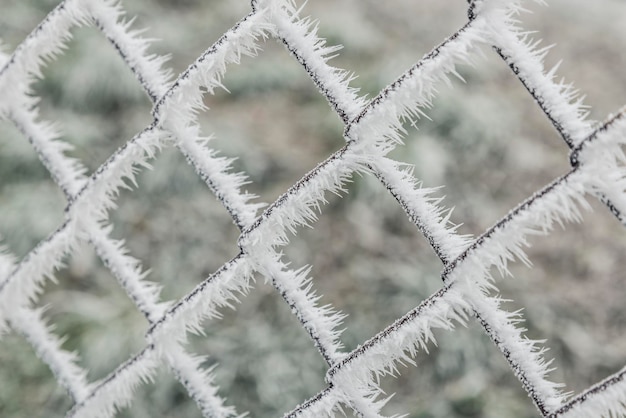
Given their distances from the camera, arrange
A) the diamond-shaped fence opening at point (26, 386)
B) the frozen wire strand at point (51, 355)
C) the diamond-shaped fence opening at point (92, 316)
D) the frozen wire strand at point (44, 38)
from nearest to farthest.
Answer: the frozen wire strand at point (44, 38) → the frozen wire strand at point (51, 355) → the diamond-shaped fence opening at point (26, 386) → the diamond-shaped fence opening at point (92, 316)

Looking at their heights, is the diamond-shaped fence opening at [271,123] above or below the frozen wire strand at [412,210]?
above

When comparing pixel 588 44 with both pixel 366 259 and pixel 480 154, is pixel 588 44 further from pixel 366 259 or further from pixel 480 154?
pixel 366 259

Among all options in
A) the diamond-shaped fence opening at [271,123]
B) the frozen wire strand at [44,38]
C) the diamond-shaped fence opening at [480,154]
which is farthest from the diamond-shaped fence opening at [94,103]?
the frozen wire strand at [44,38]

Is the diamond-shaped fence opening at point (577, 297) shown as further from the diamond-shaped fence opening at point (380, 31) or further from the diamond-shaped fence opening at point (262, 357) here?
the diamond-shaped fence opening at point (380, 31)

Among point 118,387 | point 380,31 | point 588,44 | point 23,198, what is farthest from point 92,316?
point 588,44

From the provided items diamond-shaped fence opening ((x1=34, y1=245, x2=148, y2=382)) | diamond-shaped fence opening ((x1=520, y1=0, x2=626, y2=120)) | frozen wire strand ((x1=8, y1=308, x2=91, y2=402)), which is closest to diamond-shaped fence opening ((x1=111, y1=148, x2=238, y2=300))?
diamond-shaped fence opening ((x1=34, y1=245, x2=148, y2=382))

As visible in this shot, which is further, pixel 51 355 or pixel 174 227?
pixel 174 227

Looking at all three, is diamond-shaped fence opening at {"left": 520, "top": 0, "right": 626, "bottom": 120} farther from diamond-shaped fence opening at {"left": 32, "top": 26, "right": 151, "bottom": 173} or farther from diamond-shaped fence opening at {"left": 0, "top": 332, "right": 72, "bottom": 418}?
diamond-shaped fence opening at {"left": 0, "top": 332, "right": 72, "bottom": 418}

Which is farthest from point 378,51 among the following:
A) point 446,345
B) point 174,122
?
point 174,122

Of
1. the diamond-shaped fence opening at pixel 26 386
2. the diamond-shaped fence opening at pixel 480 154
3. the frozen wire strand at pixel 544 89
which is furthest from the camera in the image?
the diamond-shaped fence opening at pixel 480 154

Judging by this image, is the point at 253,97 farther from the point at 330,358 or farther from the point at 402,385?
the point at 330,358
